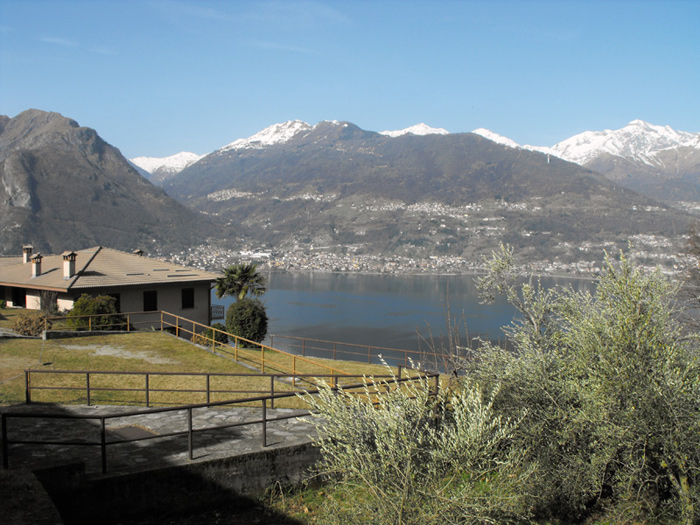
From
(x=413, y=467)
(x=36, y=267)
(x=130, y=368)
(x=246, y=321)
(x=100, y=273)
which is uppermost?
(x=36, y=267)

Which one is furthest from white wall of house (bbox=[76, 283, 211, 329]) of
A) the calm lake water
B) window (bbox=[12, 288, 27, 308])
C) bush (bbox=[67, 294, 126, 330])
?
the calm lake water

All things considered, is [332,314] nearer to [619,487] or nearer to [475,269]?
[619,487]

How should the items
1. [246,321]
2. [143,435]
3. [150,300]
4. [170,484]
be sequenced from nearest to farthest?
[170,484] < [143,435] < [246,321] < [150,300]

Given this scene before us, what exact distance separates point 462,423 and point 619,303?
2661mm

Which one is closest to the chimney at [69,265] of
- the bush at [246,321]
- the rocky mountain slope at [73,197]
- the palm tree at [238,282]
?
the palm tree at [238,282]

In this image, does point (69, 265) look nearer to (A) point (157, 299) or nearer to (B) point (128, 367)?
(A) point (157, 299)

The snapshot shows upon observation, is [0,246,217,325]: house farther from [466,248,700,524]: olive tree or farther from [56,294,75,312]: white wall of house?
[466,248,700,524]: olive tree

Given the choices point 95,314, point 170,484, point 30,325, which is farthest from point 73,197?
point 170,484

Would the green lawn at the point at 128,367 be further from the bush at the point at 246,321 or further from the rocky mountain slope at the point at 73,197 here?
the rocky mountain slope at the point at 73,197

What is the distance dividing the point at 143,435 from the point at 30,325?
1435 centimetres

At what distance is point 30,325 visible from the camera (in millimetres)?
19484

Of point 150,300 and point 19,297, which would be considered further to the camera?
point 19,297

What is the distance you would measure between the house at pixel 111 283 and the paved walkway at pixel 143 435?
16.1 meters

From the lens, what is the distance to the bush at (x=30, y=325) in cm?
1934
